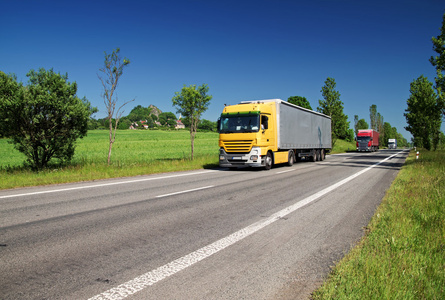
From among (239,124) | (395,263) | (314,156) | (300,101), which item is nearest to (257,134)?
(239,124)

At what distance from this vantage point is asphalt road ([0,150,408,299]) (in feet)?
9.41

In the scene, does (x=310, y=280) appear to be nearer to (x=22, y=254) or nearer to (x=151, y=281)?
(x=151, y=281)

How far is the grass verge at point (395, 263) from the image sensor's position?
2.61 meters

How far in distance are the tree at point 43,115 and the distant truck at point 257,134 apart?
7.09 meters

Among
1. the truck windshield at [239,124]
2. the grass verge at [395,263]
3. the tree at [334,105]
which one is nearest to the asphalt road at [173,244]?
the grass verge at [395,263]

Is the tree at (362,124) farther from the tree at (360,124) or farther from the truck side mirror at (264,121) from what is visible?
the truck side mirror at (264,121)

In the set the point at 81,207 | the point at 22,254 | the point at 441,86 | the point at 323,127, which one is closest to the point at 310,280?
the point at 22,254

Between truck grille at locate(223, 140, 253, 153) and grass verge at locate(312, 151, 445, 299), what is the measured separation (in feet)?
34.1

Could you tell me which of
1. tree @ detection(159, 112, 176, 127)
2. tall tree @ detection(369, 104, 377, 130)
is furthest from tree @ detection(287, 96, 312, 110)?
tree @ detection(159, 112, 176, 127)

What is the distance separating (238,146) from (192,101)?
567 centimetres

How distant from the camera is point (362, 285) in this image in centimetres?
270

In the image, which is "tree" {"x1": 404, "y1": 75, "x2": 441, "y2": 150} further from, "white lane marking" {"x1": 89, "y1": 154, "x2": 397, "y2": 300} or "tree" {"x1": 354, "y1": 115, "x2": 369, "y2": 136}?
"tree" {"x1": 354, "y1": 115, "x2": 369, "y2": 136}

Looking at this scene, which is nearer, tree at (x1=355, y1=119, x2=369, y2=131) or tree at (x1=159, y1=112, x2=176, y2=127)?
tree at (x1=355, y1=119, x2=369, y2=131)

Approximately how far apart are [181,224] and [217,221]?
649 mm
